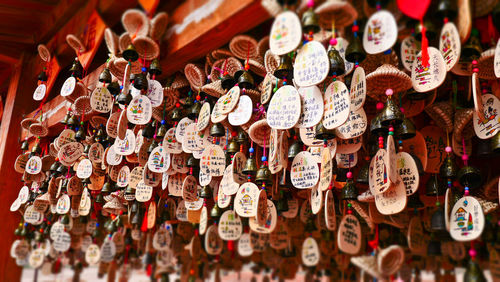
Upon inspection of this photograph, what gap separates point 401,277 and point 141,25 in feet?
7.95

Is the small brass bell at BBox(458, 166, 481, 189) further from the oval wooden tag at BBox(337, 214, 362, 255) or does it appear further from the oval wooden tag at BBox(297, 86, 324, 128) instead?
the oval wooden tag at BBox(297, 86, 324, 128)

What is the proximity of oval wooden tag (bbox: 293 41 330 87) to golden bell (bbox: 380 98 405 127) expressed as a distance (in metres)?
0.28

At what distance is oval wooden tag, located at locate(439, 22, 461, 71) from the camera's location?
1.02 m

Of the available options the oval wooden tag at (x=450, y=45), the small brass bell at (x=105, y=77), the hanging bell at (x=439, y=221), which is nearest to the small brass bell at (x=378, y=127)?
the oval wooden tag at (x=450, y=45)

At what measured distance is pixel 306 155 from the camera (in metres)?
1.36

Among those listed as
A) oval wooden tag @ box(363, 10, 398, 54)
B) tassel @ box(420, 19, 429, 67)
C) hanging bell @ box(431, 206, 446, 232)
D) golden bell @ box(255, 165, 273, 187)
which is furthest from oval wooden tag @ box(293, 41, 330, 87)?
hanging bell @ box(431, 206, 446, 232)

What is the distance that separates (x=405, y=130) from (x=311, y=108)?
0.30 m

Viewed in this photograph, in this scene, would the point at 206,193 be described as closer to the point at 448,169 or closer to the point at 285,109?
the point at 285,109

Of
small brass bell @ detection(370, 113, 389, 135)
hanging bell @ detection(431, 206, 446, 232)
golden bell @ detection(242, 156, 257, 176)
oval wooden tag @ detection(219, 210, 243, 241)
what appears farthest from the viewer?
Answer: oval wooden tag @ detection(219, 210, 243, 241)

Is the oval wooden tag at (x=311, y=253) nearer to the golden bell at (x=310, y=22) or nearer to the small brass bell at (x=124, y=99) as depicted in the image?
the small brass bell at (x=124, y=99)

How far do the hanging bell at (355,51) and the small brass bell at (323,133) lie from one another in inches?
8.2

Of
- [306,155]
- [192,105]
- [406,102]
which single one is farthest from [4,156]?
[406,102]

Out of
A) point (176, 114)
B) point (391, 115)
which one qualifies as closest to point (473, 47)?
point (391, 115)

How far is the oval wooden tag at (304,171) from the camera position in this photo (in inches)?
51.6
